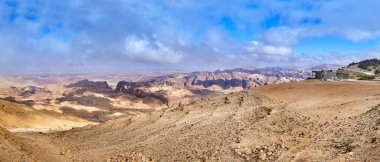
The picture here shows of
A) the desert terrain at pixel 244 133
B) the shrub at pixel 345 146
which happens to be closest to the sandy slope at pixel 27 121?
the desert terrain at pixel 244 133

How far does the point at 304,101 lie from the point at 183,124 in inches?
314

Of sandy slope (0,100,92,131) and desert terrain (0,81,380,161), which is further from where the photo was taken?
sandy slope (0,100,92,131)

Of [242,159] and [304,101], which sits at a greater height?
[304,101]

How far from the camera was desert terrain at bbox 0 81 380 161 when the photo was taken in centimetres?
1925

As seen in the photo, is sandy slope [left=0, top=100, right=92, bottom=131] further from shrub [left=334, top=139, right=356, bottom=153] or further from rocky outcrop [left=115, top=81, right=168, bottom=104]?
rocky outcrop [left=115, top=81, right=168, bottom=104]

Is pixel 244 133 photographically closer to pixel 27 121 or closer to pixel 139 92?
pixel 27 121

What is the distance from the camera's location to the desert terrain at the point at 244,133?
19250 mm

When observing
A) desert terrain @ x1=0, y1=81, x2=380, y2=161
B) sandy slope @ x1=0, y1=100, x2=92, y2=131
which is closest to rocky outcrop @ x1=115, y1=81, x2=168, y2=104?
sandy slope @ x1=0, y1=100, x2=92, y2=131

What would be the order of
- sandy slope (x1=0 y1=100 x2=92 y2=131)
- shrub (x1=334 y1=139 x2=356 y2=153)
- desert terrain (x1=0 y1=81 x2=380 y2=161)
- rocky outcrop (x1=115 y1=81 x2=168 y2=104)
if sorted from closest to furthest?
shrub (x1=334 y1=139 x2=356 y2=153), desert terrain (x1=0 y1=81 x2=380 y2=161), sandy slope (x1=0 y1=100 x2=92 y2=131), rocky outcrop (x1=115 y1=81 x2=168 y2=104)

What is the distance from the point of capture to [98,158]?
79.7ft

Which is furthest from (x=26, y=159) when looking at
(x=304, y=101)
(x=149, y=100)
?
(x=149, y=100)

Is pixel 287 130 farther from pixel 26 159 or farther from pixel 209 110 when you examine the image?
pixel 26 159

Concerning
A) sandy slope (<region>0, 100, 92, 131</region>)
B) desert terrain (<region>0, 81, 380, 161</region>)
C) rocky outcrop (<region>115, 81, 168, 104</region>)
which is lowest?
rocky outcrop (<region>115, 81, 168, 104</region>)

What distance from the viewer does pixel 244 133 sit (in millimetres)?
23188
